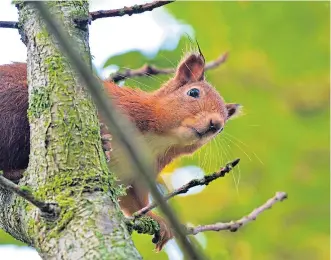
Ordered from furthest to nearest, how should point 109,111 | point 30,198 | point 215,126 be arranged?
point 215,126 → point 30,198 → point 109,111

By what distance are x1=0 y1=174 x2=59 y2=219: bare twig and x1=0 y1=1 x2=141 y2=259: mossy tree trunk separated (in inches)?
0.7

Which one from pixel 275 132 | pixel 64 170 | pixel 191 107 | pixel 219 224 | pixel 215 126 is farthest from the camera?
pixel 191 107

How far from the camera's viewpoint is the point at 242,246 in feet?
10.1

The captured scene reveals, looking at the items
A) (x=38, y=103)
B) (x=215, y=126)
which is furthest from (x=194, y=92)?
(x=38, y=103)

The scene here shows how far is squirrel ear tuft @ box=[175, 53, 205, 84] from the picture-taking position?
3.52m

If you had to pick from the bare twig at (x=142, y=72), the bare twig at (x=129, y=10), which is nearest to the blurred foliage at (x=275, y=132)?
the bare twig at (x=142, y=72)

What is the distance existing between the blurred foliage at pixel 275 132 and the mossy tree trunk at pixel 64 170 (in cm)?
124

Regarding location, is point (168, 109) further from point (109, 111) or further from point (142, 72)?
point (109, 111)

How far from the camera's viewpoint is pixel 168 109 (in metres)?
3.47

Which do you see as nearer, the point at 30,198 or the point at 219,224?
the point at 30,198

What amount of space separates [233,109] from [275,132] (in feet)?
1.37

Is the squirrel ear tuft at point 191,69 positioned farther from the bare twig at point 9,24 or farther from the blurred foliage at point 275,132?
the bare twig at point 9,24

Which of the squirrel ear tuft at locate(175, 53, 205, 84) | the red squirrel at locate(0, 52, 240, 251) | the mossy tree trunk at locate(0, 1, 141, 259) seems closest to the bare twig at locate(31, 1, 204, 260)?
the mossy tree trunk at locate(0, 1, 141, 259)

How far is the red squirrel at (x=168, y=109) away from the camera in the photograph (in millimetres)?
2971
